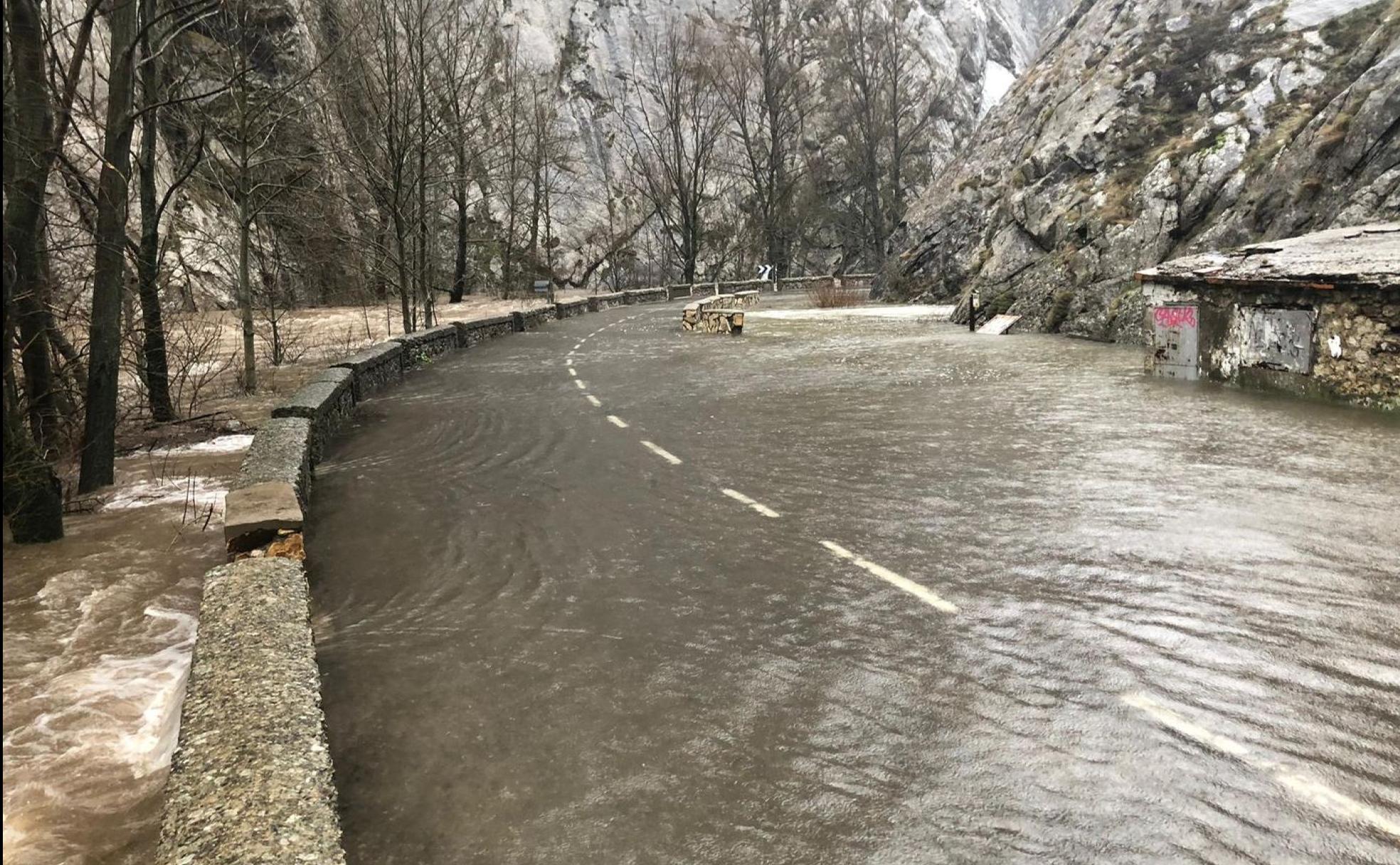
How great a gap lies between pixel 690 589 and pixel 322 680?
7.62 feet

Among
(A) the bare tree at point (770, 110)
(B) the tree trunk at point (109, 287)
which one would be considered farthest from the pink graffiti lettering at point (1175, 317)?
(A) the bare tree at point (770, 110)

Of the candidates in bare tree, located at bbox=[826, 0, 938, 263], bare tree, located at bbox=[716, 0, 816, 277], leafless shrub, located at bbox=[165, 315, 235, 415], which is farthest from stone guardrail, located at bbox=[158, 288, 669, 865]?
bare tree, located at bbox=[716, 0, 816, 277]

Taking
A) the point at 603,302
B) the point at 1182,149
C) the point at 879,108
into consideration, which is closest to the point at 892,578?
the point at 1182,149

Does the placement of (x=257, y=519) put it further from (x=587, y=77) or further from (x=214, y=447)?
(x=587, y=77)

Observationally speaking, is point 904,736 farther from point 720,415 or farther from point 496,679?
point 720,415

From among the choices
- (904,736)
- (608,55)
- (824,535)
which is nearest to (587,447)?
(824,535)

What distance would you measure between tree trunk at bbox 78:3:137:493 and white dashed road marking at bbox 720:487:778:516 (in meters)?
6.37

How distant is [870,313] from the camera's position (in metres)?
34.5

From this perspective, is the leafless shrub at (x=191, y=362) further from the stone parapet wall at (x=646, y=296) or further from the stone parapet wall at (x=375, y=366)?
the stone parapet wall at (x=646, y=296)

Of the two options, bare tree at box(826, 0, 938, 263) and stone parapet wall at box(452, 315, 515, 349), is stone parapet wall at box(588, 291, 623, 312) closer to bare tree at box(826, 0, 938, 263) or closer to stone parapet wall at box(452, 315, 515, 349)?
stone parapet wall at box(452, 315, 515, 349)

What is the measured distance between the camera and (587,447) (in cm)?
1084

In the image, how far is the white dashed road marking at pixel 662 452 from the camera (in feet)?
32.9

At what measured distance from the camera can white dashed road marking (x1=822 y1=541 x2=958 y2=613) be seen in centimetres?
571

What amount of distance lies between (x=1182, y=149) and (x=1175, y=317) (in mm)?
12822
